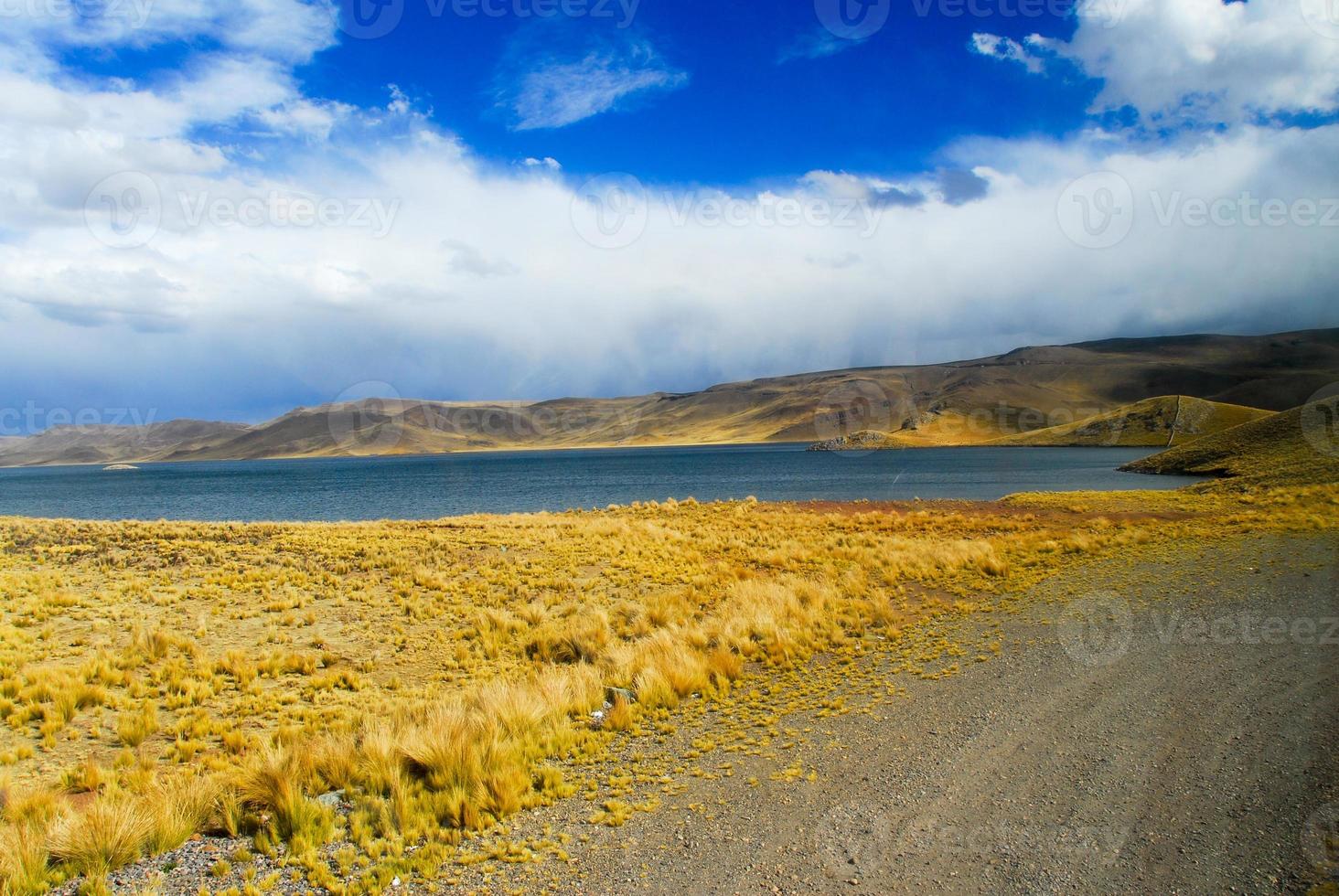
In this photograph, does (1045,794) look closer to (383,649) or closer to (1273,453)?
(383,649)

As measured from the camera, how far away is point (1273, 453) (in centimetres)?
5281

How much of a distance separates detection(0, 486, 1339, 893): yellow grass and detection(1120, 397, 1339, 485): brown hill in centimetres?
1307

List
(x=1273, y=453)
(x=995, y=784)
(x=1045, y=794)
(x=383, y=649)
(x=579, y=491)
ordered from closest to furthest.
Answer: (x=1045, y=794)
(x=995, y=784)
(x=383, y=649)
(x=1273, y=453)
(x=579, y=491)

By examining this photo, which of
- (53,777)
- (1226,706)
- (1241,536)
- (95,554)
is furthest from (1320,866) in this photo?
(95,554)

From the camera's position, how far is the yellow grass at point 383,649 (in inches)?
266

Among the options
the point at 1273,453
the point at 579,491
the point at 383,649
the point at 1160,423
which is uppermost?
the point at 383,649

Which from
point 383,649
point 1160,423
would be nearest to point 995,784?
point 383,649

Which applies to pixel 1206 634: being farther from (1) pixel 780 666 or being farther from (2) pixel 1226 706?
(1) pixel 780 666

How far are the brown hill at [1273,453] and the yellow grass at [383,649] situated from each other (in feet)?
42.9

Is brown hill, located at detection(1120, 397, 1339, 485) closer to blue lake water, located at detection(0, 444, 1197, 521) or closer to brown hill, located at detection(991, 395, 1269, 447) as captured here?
blue lake water, located at detection(0, 444, 1197, 521)

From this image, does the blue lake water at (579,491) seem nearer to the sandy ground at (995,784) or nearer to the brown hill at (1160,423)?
the brown hill at (1160,423)

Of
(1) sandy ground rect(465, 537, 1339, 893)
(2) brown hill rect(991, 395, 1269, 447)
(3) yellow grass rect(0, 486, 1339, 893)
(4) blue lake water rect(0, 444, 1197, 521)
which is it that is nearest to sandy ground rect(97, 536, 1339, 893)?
(1) sandy ground rect(465, 537, 1339, 893)

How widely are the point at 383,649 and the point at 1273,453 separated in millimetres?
66398

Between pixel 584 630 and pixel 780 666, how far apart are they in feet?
17.4
